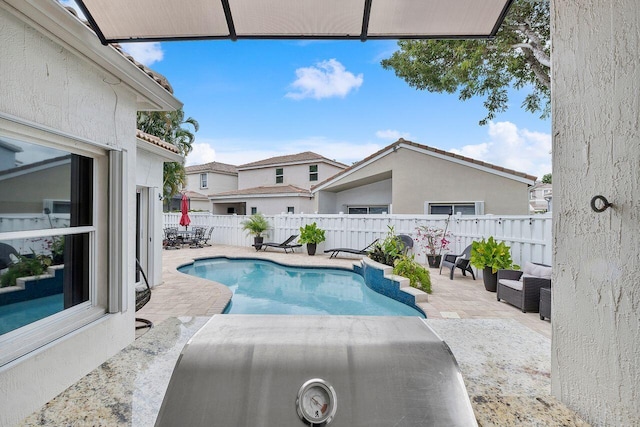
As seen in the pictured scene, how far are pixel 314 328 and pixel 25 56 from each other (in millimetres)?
3036

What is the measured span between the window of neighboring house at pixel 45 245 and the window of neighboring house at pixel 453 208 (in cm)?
1335

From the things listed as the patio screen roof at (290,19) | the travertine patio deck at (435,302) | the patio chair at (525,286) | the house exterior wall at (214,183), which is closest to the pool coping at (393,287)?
the travertine patio deck at (435,302)

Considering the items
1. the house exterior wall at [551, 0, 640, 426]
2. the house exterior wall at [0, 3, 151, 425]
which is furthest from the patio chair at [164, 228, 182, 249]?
the house exterior wall at [551, 0, 640, 426]

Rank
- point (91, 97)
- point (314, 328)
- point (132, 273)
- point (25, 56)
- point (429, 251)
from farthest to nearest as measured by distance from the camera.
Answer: point (429, 251) < point (132, 273) < point (91, 97) < point (25, 56) < point (314, 328)

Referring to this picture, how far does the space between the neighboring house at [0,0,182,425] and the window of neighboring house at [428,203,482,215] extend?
1272 cm

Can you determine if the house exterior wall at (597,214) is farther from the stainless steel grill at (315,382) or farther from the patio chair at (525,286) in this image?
the patio chair at (525,286)

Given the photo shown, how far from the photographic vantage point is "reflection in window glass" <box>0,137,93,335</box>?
7.55ft

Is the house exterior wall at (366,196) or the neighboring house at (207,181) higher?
the neighboring house at (207,181)

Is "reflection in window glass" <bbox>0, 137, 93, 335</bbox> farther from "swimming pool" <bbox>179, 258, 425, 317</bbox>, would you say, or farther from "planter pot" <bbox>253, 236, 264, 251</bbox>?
"planter pot" <bbox>253, 236, 264, 251</bbox>

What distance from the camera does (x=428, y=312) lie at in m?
5.95

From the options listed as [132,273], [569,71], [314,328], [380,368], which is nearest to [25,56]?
[132,273]

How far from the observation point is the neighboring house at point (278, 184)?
20828 millimetres

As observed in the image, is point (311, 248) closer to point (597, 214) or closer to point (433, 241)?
point (433, 241)

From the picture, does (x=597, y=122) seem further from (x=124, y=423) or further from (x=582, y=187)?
(x=124, y=423)
